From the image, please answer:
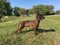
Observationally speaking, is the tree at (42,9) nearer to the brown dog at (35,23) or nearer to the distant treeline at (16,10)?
the distant treeline at (16,10)

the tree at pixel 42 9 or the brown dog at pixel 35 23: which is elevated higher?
the brown dog at pixel 35 23

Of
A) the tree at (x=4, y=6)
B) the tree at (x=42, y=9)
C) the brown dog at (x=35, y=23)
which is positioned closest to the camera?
the brown dog at (x=35, y=23)

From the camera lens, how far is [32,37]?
25.3 feet

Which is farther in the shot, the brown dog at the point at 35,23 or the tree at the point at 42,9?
the tree at the point at 42,9

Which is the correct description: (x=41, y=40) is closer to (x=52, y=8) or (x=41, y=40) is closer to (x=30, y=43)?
(x=30, y=43)

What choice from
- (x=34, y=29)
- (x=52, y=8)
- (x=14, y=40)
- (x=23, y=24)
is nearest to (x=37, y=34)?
(x=34, y=29)

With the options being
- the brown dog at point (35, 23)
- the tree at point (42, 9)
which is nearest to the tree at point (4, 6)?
the tree at point (42, 9)

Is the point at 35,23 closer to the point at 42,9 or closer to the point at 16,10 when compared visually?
the point at 16,10

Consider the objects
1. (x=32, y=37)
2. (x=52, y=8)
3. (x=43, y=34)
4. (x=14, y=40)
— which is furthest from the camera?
(x=52, y=8)

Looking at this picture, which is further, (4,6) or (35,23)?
(4,6)

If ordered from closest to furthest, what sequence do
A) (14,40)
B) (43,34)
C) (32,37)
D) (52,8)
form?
(14,40) < (32,37) < (43,34) < (52,8)

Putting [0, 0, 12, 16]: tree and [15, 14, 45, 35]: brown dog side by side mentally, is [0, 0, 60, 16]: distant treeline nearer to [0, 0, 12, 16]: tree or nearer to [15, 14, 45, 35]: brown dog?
→ [0, 0, 12, 16]: tree

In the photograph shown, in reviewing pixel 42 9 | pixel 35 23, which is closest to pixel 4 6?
pixel 42 9

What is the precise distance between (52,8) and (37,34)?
320ft
